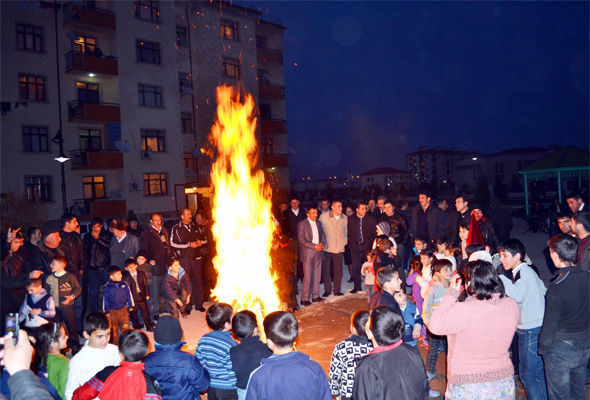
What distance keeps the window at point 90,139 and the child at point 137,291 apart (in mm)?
18186

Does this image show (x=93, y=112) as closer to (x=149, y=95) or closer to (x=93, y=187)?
Result: (x=149, y=95)

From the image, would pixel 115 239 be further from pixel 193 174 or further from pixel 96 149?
pixel 193 174

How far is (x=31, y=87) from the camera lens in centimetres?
2234

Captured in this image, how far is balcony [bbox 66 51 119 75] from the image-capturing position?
75.4 ft

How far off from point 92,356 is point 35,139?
74.0ft

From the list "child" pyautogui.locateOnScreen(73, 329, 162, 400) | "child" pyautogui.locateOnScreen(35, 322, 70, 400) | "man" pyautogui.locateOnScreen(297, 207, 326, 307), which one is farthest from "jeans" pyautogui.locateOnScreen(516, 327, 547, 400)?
"man" pyautogui.locateOnScreen(297, 207, 326, 307)

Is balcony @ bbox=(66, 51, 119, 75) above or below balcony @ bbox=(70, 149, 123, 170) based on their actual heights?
above

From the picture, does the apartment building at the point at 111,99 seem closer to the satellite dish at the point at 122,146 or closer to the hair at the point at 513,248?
the satellite dish at the point at 122,146

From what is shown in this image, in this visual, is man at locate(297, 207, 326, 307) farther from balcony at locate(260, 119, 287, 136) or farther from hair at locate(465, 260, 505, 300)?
balcony at locate(260, 119, 287, 136)

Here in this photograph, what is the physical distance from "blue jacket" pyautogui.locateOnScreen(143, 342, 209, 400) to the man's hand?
5.24 ft

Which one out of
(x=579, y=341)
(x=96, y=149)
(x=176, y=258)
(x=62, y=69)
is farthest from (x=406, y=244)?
(x=62, y=69)

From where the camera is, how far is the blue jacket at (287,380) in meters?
3.03

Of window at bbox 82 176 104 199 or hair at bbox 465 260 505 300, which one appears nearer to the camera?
hair at bbox 465 260 505 300

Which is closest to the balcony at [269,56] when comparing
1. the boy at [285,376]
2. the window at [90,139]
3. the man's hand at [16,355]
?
the window at [90,139]
